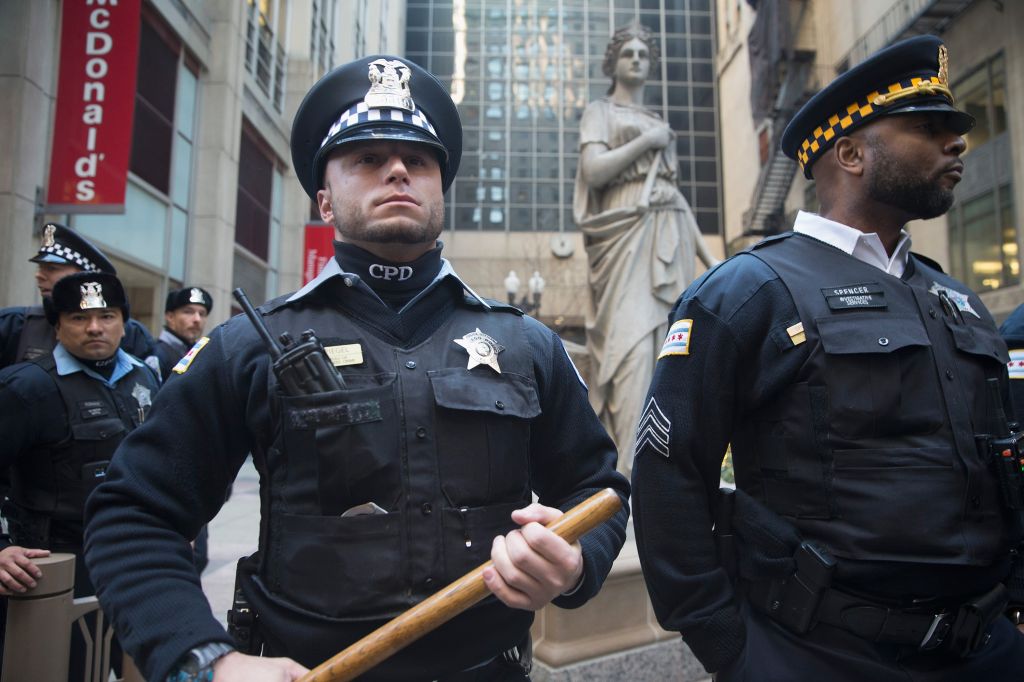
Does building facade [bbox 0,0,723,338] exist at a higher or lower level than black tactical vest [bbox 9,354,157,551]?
higher

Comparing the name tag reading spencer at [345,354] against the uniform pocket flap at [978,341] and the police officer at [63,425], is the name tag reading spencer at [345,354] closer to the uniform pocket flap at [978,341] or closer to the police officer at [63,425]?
the uniform pocket flap at [978,341]

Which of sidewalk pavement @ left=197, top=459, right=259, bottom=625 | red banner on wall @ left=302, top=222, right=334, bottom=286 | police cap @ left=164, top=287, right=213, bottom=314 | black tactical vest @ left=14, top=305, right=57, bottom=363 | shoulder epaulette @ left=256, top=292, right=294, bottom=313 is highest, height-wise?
red banner on wall @ left=302, top=222, right=334, bottom=286

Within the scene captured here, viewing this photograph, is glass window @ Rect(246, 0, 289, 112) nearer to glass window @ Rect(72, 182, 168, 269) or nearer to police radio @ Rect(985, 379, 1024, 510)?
glass window @ Rect(72, 182, 168, 269)

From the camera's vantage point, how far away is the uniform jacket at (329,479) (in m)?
1.43

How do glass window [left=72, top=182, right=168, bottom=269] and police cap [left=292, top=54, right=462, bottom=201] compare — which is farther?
glass window [left=72, top=182, right=168, bottom=269]

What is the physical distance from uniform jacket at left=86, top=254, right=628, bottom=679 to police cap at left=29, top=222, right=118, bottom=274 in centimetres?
339

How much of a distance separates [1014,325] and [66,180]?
8.35 metres

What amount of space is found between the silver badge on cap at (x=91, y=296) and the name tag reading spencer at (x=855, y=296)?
3.35 m

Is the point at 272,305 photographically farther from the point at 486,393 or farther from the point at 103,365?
the point at 103,365

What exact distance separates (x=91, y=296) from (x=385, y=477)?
9.32 feet

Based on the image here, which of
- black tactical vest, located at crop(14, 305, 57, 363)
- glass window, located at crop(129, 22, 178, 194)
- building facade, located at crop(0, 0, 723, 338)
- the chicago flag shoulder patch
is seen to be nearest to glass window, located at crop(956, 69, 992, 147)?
building facade, located at crop(0, 0, 723, 338)

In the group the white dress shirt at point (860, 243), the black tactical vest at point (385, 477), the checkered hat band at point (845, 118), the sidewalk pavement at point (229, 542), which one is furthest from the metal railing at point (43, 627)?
the checkered hat band at point (845, 118)

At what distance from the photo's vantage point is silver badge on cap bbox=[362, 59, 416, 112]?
70.9 inches

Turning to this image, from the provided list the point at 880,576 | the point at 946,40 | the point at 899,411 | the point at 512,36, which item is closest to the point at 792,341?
the point at 899,411
